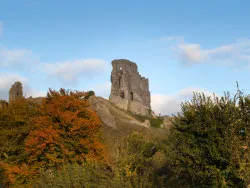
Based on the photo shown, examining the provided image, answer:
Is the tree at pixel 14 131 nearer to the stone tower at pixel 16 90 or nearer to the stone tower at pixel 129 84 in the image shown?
the stone tower at pixel 16 90

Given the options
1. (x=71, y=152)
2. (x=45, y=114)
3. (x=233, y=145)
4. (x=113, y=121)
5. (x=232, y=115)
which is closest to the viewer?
(x=233, y=145)

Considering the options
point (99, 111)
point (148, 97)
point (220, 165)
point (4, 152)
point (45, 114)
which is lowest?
point (220, 165)

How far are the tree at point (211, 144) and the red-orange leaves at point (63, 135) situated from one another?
1009 cm

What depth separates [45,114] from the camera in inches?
1308

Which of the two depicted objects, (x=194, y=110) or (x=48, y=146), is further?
(x=48, y=146)

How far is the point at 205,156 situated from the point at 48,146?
612 inches

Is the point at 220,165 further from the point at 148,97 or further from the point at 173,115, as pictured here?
the point at 148,97

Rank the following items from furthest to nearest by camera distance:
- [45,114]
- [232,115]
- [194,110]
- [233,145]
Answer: [45,114] → [194,110] → [232,115] → [233,145]

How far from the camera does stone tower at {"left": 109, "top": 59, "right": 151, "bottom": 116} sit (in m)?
156

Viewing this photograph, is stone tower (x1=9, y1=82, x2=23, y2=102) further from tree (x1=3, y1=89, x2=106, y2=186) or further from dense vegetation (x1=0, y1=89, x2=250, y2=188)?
tree (x1=3, y1=89, x2=106, y2=186)

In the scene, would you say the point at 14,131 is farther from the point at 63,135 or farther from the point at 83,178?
the point at 83,178

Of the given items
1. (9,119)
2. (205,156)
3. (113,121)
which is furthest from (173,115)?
(113,121)

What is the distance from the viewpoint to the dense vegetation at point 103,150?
21312mm

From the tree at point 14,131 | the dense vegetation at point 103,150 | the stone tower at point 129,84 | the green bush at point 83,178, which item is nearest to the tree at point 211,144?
the dense vegetation at point 103,150
